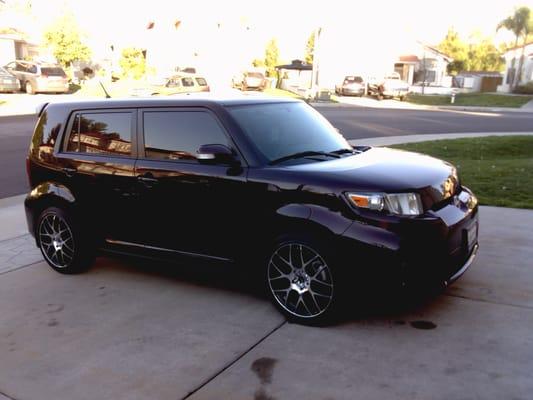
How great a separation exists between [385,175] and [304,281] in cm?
102

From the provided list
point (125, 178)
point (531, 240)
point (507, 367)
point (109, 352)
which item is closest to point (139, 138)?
point (125, 178)

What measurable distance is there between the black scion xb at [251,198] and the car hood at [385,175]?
0.04ft

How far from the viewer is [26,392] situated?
3.47 m

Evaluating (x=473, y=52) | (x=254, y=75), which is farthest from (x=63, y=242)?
(x=473, y=52)

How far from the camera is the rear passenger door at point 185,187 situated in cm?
449

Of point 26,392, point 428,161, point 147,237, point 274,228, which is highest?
point 428,161

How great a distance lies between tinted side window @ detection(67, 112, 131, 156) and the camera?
5.08 m

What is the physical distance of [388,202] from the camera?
12.8 feet

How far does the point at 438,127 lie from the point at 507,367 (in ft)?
57.0

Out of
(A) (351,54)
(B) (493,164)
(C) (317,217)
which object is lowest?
(B) (493,164)

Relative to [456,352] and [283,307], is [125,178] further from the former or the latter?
[456,352]

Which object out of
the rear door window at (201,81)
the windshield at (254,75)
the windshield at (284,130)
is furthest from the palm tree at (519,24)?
the windshield at (284,130)

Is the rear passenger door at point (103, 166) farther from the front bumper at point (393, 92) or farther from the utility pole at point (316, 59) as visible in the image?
the front bumper at point (393, 92)

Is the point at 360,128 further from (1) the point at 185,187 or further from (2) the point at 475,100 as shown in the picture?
(2) the point at 475,100
